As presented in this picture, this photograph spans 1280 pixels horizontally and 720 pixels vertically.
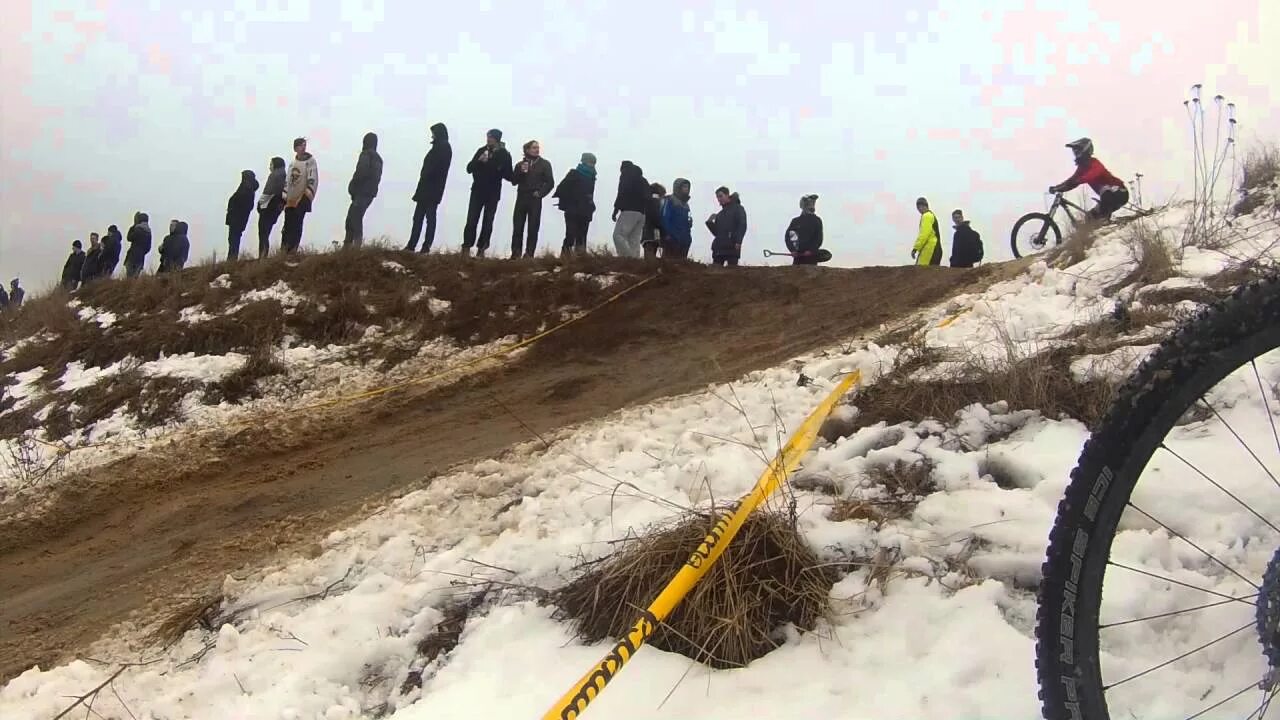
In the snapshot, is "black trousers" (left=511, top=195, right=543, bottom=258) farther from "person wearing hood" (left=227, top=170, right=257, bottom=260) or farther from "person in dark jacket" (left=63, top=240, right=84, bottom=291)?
"person in dark jacket" (left=63, top=240, right=84, bottom=291)

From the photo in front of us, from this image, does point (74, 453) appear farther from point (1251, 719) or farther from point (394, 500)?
point (1251, 719)

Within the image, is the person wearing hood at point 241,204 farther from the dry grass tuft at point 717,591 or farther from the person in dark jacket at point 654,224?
the dry grass tuft at point 717,591

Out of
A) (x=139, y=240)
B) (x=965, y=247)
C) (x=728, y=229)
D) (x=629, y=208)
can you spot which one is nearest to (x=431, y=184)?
(x=629, y=208)

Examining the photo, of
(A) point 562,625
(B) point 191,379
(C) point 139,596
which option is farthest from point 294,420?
(A) point 562,625

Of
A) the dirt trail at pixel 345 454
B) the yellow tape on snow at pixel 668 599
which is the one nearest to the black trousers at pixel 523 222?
the dirt trail at pixel 345 454

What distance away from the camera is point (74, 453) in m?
7.22

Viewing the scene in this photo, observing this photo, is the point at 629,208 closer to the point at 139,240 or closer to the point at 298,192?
the point at 298,192

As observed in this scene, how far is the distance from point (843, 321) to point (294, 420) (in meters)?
5.47

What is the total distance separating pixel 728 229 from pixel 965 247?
3751mm

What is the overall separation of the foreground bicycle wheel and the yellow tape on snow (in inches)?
44.9

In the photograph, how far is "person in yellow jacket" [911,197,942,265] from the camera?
12594mm

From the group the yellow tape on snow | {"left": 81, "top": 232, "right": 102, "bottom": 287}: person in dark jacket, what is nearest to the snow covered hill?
the yellow tape on snow

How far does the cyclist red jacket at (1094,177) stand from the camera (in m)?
9.72

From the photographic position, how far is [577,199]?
11.9 meters
